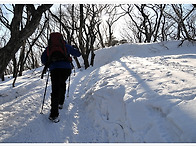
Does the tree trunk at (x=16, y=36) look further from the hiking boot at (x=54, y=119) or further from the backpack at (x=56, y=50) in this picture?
the hiking boot at (x=54, y=119)

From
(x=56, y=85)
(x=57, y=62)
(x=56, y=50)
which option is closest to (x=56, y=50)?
(x=56, y=50)

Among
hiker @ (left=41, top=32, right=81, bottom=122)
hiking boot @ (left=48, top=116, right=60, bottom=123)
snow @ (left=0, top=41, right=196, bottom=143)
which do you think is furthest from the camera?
hiker @ (left=41, top=32, right=81, bottom=122)

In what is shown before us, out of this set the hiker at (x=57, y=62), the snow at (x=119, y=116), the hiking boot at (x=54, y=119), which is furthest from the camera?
the hiker at (x=57, y=62)

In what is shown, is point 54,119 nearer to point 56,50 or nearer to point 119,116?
point 119,116

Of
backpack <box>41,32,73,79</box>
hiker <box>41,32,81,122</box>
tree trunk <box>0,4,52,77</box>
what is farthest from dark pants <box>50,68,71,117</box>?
tree trunk <box>0,4,52,77</box>

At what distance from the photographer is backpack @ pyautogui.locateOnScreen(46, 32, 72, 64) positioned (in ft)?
11.5

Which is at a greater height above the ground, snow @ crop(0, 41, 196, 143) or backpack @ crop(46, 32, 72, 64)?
backpack @ crop(46, 32, 72, 64)

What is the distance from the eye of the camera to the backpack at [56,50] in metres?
3.52

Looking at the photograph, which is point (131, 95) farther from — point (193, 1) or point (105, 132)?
point (193, 1)

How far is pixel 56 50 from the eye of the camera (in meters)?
3.52

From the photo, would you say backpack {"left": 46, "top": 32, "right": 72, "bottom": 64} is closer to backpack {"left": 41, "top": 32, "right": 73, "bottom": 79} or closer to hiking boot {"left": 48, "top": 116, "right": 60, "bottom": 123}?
backpack {"left": 41, "top": 32, "right": 73, "bottom": 79}

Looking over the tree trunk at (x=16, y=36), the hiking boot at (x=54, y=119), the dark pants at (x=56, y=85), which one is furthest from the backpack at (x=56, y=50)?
the hiking boot at (x=54, y=119)

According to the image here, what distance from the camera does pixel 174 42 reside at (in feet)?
37.4

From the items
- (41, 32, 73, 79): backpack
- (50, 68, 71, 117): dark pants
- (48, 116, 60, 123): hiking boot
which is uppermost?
(41, 32, 73, 79): backpack
